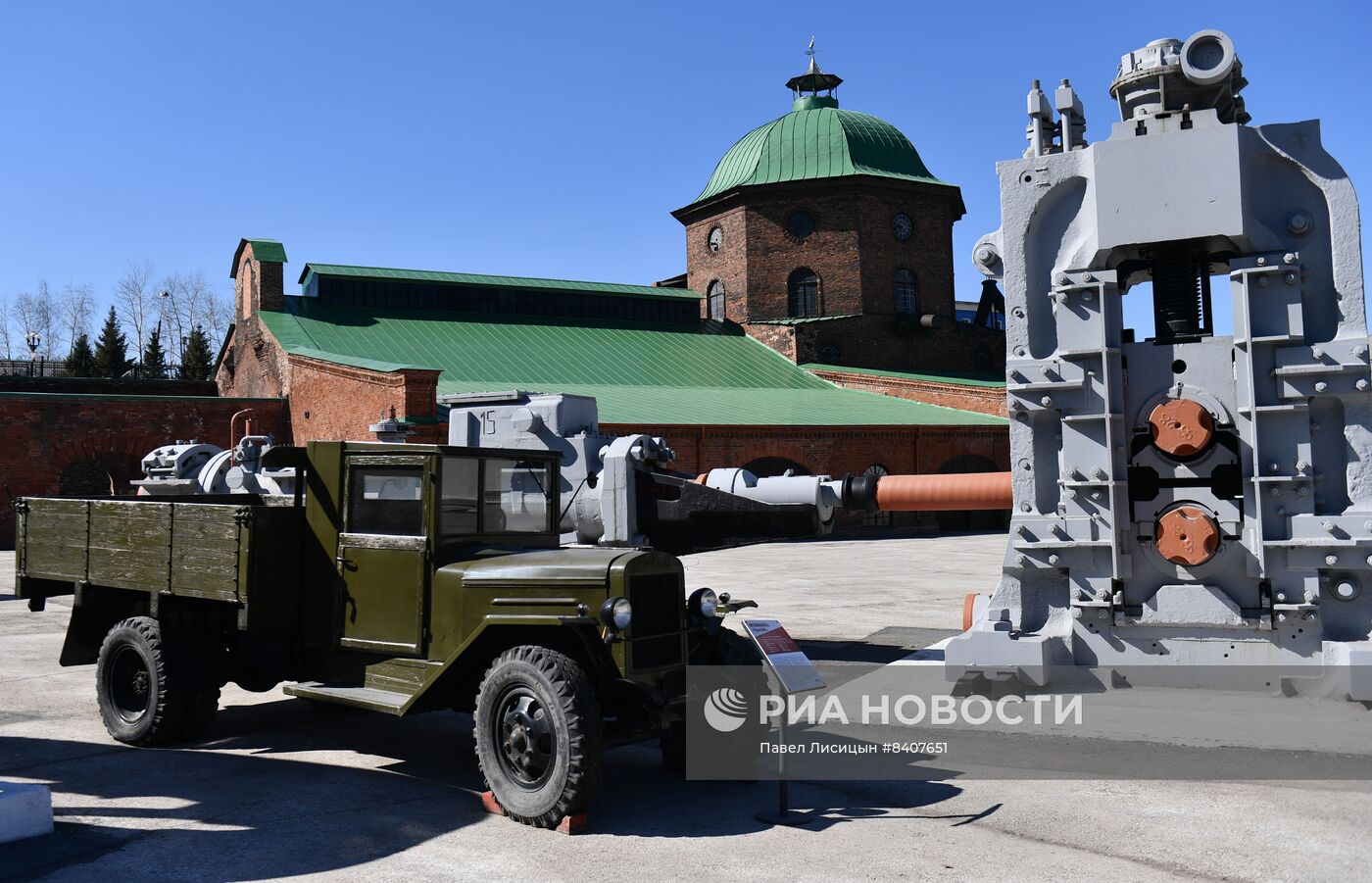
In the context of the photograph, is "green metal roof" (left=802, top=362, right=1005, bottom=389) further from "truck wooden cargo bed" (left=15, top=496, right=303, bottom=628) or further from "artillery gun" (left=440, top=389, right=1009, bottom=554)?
"truck wooden cargo bed" (left=15, top=496, right=303, bottom=628)

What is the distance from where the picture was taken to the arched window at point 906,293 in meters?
39.8

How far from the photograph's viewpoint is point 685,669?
19.7 ft

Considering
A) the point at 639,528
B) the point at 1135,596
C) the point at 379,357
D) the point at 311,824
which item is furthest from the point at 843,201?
the point at 311,824

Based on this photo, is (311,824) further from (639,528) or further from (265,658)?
(639,528)

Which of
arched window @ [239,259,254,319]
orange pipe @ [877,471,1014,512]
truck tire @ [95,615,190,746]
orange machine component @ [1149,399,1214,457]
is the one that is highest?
arched window @ [239,259,254,319]

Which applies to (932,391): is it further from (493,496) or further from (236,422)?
(493,496)

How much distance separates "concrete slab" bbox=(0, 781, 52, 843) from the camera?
506 centimetres

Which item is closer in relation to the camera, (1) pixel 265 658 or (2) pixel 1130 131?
(1) pixel 265 658

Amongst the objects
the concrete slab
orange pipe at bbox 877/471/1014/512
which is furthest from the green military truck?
orange pipe at bbox 877/471/1014/512

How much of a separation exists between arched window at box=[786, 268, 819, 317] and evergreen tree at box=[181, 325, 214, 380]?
35353mm

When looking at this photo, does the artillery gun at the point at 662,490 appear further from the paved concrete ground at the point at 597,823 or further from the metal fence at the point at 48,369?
the metal fence at the point at 48,369

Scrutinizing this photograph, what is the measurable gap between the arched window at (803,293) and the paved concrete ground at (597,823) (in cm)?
3260

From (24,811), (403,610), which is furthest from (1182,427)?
(24,811)

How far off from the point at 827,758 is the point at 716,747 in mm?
801
